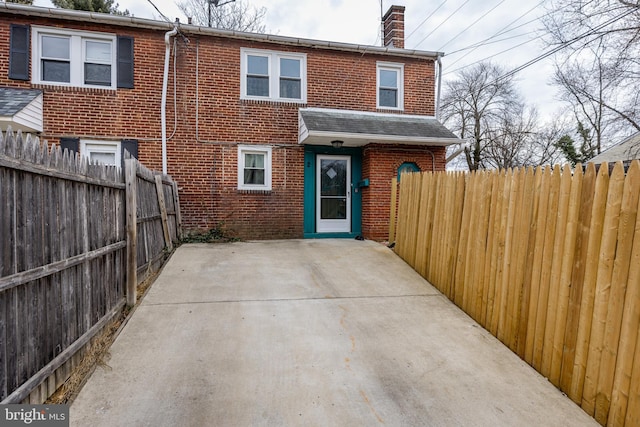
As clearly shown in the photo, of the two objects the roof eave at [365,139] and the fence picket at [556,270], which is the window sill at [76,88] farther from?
the fence picket at [556,270]

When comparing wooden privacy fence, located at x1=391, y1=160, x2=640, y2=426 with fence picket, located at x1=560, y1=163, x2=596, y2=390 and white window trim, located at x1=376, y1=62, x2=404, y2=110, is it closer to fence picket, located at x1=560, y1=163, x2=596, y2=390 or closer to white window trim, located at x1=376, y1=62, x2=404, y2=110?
fence picket, located at x1=560, y1=163, x2=596, y2=390

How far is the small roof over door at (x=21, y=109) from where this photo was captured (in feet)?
22.6

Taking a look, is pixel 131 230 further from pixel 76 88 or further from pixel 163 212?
pixel 76 88

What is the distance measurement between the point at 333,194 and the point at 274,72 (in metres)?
3.61

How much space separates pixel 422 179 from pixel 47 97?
8.43 metres

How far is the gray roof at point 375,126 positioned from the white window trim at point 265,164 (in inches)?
52.4

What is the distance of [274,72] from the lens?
9289 millimetres

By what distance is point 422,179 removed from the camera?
605 cm

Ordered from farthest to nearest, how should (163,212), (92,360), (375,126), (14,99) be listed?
(375,126) < (14,99) < (163,212) < (92,360)

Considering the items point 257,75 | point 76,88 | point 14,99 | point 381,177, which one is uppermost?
point 257,75

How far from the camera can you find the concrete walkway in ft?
8.39

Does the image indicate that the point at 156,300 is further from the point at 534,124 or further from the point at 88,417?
the point at 534,124

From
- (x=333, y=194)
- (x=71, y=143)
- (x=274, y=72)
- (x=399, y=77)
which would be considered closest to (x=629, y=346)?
(x=333, y=194)

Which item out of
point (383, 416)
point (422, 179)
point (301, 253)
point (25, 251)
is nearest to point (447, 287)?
point (422, 179)
